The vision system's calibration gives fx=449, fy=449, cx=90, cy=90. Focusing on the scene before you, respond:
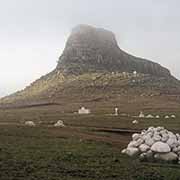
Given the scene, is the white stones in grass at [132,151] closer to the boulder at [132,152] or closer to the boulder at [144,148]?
the boulder at [132,152]

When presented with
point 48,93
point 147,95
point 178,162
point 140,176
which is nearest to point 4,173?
point 140,176

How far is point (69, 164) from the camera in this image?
3197 cm

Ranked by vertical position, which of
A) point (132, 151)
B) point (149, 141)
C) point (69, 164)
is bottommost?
point (69, 164)

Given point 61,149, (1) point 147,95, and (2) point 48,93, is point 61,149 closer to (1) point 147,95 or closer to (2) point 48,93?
(1) point 147,95

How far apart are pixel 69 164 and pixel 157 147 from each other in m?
8.72

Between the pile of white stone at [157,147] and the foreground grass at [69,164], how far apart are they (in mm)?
1402

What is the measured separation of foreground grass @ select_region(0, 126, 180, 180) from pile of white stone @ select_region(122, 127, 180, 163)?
140 cm

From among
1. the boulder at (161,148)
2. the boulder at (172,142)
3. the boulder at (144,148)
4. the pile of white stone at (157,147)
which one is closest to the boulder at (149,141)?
the pile of white stone at (157,147)

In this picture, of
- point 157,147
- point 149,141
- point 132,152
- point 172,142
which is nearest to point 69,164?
point 132,152

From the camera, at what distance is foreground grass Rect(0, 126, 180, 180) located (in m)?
28.1

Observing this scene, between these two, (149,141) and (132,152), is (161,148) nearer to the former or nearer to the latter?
(149,141)

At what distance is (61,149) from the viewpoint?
39.6m

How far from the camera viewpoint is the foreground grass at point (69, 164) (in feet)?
92.2

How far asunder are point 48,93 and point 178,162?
542 ft
